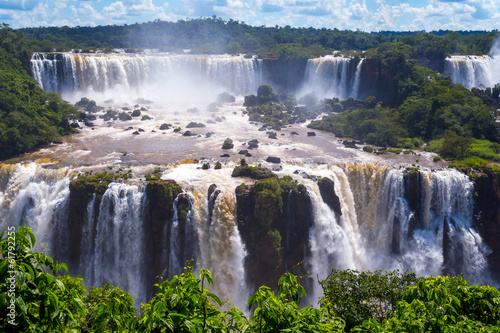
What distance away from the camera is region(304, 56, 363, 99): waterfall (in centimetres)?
5097

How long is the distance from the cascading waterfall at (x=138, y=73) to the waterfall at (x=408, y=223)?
31783 millimetres

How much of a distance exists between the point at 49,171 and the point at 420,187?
2267 centimetres

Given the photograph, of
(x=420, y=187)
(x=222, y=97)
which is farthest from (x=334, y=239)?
(x=222, y=97)

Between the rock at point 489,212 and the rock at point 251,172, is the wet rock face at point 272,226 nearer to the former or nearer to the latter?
the rock at point 251,172

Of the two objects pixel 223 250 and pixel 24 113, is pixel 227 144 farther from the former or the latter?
pixel 24 113

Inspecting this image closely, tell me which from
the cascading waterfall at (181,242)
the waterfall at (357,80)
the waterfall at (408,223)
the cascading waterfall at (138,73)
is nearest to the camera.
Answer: the cascading waterfall at (181,242)

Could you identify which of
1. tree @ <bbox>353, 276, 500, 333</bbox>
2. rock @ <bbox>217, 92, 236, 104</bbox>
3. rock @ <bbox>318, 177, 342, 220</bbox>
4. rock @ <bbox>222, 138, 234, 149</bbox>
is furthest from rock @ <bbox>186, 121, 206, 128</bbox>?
tree @ <bbox>353, 276, 500, 333</bbox>

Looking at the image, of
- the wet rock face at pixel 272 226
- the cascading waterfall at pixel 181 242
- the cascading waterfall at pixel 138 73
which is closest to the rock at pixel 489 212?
the wet rock face at pixel 272 226

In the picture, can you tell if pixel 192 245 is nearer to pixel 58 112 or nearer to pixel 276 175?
pixel 276 175

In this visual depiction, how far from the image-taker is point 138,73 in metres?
51.5

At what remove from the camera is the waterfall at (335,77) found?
167ft

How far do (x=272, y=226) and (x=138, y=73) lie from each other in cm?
3602

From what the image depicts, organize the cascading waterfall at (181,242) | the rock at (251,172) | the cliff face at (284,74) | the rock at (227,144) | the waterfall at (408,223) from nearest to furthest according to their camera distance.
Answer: the cascading waterfall at (181,242) → the rock at (251,172) → the waterfall at (408,223) → the rock at (227,144) → the cliff face at (284,74)

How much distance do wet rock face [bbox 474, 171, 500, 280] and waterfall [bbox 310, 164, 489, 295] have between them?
43cm
